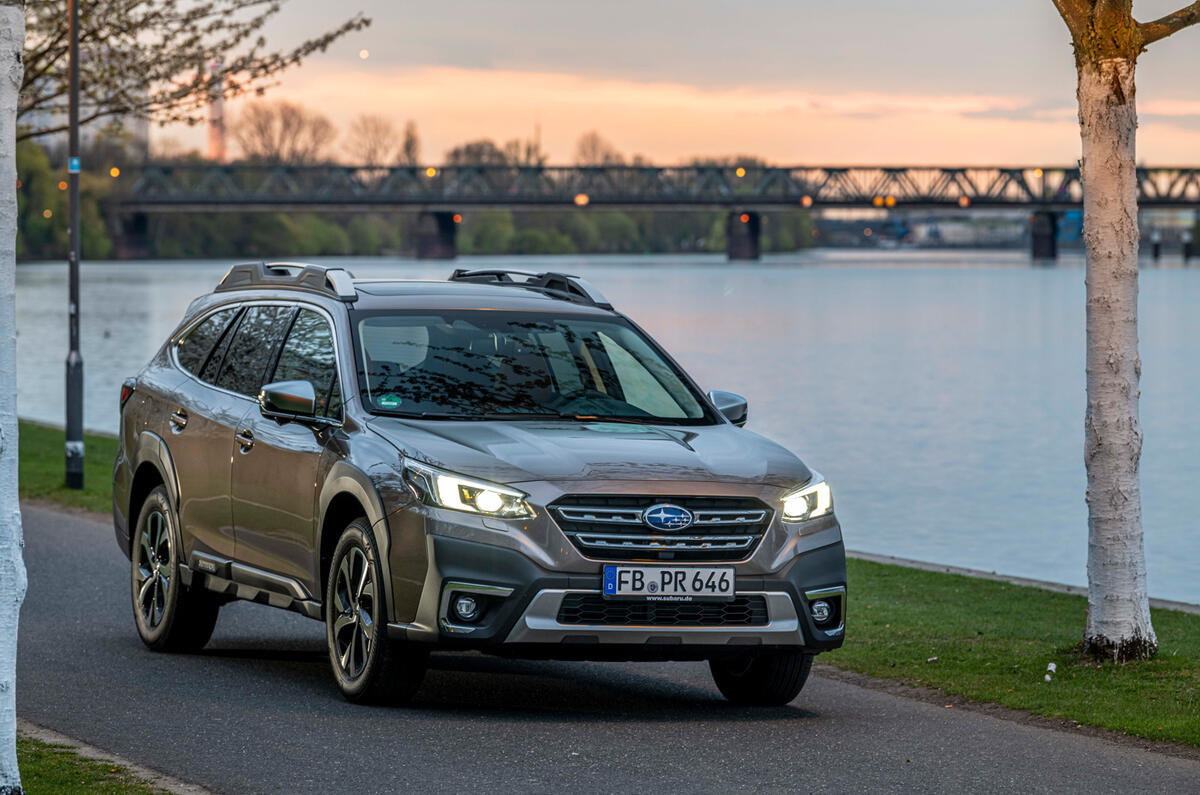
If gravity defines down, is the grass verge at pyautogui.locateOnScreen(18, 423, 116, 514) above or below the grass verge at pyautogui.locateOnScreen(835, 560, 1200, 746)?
below

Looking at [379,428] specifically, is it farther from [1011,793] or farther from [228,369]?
[1011,793]

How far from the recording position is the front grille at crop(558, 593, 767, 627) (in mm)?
7531

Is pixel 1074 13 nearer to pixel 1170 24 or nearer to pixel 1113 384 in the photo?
pixel 1170 24

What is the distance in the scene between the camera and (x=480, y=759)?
7242mm

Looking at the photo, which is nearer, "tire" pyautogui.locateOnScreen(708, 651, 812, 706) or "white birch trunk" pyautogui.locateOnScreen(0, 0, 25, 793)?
"white birch trunk" pyautogui.locateOnScreen(0, 0, 25, 793)

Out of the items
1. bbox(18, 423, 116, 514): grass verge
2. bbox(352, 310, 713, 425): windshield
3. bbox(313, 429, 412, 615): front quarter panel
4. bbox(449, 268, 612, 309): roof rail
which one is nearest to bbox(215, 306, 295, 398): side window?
bbox(352, 310, 713, 425): windshield

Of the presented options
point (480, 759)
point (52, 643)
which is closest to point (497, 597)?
point (480, 759)

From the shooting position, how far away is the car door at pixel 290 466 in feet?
27.8

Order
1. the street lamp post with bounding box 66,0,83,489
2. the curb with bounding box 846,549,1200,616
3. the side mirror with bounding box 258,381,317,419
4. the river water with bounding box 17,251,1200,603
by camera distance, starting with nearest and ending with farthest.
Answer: the side mirror with bounding box 258,381,317,419, the curb with bounding box 846,549,1200,616, the street lamp post with bounding box 66,0,83,489, the river water with bounding box 17,251,1200,603

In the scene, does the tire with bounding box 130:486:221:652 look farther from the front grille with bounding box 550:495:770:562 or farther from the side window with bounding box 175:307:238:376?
the front grille with bounding box 550:495:770:562

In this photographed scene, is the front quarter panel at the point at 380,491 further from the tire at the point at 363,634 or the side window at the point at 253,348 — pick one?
the side window at the point at 253,348

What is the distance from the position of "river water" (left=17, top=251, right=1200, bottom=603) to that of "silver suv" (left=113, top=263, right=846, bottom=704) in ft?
28.1

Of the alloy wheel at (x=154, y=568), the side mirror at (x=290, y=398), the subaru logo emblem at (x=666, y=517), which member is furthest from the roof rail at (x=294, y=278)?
the subaru logo emblem at (x=666, y=517)

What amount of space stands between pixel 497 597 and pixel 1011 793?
202 cm
